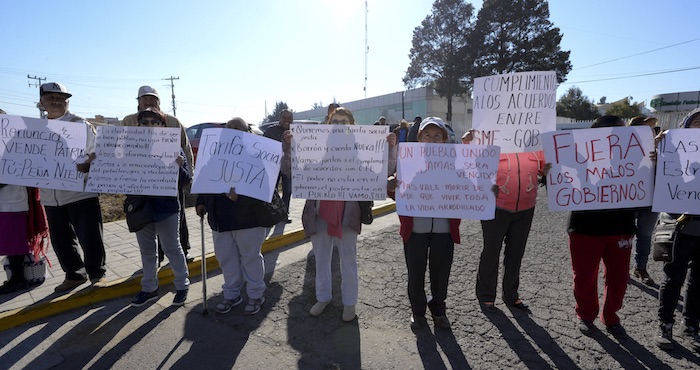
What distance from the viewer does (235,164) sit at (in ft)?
10.1

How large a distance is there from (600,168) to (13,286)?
222 inches

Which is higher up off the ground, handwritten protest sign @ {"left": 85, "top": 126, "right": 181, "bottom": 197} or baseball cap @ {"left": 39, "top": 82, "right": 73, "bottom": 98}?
baseball cap @ {"left": 39, "top": 82, "right": 73, "bottom": 98}

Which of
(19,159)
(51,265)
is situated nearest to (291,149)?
(19,159)

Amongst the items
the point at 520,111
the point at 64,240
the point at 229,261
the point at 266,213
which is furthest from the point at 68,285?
the point at 520,111

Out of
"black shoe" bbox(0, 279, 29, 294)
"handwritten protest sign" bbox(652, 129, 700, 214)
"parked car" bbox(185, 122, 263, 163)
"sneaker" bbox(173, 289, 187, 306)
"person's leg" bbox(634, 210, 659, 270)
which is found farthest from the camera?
"parked car" bbox(185, 122, 263, 163)

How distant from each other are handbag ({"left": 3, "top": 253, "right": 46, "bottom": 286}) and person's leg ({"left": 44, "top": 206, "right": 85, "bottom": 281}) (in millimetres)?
316

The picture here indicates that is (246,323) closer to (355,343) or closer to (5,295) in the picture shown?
(355,343)

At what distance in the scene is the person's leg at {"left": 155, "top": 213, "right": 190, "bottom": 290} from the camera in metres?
3.53

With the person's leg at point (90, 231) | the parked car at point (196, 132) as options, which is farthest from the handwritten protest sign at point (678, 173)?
the parked car at point (196, 132)

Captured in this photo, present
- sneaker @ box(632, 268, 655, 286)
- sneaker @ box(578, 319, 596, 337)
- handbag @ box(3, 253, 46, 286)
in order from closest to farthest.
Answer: sneaker @ box(578, 319, 596, 337), handbag @ box(3, 253, 46, 286), sneaker @ box(632, 268, 655, 286)

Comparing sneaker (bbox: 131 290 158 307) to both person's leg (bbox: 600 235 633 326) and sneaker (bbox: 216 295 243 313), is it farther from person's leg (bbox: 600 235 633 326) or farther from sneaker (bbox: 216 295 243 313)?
person's leg (bbox: 600 235 633 326)

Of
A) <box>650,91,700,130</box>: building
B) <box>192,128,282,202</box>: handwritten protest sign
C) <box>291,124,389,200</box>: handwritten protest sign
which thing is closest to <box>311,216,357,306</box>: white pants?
<box>291,124,389,200</box>: handwritten protest sign

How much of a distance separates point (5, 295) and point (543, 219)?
26.5 ft

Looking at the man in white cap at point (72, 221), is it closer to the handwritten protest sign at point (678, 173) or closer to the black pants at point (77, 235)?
the black pants at point (77, 235)
